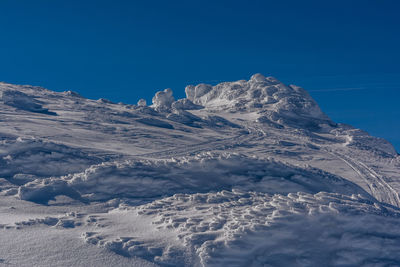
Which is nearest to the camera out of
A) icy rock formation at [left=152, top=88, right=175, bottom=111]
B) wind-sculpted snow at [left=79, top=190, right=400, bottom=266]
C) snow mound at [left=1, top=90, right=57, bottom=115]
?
wind-sculpted snow at [left=79, top=190, right=400, bottom=266]

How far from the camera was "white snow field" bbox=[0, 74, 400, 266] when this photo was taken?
11.5m

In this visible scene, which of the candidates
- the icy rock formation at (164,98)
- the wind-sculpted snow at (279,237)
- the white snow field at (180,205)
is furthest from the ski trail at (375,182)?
the icy rock formation at (164,98)

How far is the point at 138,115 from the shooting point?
47.1 metres

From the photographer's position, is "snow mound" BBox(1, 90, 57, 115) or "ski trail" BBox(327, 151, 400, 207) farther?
"snow mound" BBox(1, 90, 57, 115)

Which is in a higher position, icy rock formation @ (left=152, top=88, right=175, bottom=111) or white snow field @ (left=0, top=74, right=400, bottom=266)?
icy rock formation @ (left=152, top=88, right=175, bottom=111)

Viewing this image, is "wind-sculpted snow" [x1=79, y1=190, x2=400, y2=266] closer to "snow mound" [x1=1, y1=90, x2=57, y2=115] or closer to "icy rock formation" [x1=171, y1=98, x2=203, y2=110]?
"snow mound" [x1=1, y1=90, x2=57, y2=115]

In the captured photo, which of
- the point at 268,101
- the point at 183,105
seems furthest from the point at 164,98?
the point at 268,101

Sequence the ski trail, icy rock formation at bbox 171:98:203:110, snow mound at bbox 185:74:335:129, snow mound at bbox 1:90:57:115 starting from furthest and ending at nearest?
icy rock formation at bbox 171:98:203:110 → snow mound at bbox 185:74:335:129 → snow mound at bbox 1:90:57:115 → the ski trail

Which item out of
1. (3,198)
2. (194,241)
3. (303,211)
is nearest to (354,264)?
(303,211)

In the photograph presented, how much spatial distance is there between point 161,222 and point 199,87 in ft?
245

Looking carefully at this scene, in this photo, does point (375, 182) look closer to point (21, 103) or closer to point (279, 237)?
point (279, 237)

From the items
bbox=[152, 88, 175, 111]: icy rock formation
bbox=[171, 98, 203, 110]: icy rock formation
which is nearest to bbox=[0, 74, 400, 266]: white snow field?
bbox=[171, 98, 203, 110]: icy rock formation

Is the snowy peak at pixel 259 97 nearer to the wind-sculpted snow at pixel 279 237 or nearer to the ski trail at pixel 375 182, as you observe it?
the ski trail at pixel 375 182

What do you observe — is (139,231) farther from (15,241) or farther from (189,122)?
(189,122)
